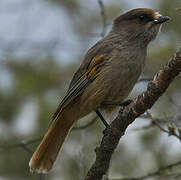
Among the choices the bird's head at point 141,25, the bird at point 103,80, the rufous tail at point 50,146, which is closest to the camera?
the bird at point 103,80

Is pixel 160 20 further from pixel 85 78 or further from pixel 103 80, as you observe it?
pixel 85 78

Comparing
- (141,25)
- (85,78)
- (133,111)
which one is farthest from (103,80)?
(133,111)

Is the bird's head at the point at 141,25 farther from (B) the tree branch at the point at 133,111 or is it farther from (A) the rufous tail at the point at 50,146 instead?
(B) the tree branch at the point at 133,111

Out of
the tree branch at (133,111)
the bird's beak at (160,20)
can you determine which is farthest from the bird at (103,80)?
the tree branch at (133,111)

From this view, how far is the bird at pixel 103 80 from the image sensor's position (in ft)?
18.3

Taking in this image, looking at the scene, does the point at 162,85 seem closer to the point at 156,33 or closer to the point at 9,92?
the point at 156,33

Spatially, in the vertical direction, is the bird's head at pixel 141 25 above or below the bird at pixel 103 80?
above

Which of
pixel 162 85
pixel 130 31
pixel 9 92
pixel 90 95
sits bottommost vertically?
pixel 9 92

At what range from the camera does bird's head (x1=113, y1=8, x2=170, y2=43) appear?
5.93 meters

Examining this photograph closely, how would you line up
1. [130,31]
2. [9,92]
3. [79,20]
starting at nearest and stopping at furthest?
[130,31] → [9,92] → [79,20]

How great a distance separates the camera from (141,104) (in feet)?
14.2

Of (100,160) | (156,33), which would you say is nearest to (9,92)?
(156,33)

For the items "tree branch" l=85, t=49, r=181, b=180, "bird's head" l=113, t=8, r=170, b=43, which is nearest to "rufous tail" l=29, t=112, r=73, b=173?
"tree branch" l=85, t=49, r=181, b=180

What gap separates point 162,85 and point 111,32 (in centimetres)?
235
